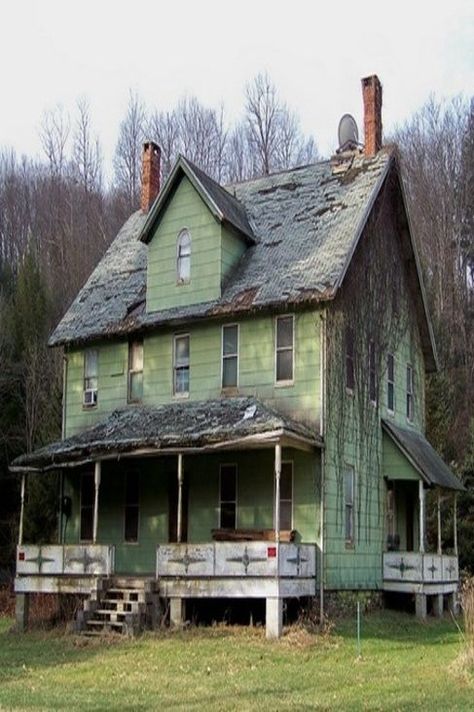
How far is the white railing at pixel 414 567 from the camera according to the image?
23.1m

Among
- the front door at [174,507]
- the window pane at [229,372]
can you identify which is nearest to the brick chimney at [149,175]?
the window pane at [229,372]

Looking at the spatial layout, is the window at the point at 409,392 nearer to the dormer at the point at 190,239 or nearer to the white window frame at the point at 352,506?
the white window frame at the point at 352,506

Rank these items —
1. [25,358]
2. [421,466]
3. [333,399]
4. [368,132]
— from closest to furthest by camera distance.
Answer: [333,399], [421,466], [368,132], [25,358]

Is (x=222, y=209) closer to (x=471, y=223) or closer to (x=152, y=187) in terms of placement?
(x=152, y=187)

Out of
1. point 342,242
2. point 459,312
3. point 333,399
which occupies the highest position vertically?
point 459,312

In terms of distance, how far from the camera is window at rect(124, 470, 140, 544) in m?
24.6

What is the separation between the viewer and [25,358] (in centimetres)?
3981

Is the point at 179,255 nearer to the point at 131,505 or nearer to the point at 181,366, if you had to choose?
the point at 181,366

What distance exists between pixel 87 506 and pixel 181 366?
490cm

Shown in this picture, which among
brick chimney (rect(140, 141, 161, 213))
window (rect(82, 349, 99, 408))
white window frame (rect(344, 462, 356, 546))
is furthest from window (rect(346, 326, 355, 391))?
brick chimney (rect(140, 141, 161, 213))

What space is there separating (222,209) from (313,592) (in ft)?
31.9

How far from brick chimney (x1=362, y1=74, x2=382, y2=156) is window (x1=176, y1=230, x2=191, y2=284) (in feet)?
18.3

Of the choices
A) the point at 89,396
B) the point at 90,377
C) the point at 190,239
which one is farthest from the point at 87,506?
the point at 190,239

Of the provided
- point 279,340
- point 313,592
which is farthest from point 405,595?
point 279,340
